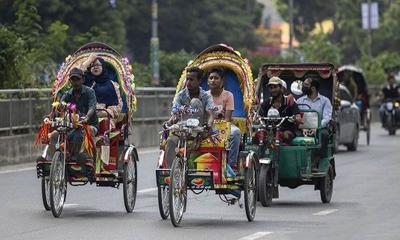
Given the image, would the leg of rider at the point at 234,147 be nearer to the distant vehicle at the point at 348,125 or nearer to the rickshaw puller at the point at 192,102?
the rickshaw puller at the point at 192,102

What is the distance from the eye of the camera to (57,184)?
1647cm

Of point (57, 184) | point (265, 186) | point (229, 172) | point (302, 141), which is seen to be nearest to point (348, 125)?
point (302, 141)

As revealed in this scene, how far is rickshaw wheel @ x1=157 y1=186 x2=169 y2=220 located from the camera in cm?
1534

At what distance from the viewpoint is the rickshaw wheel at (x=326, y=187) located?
19.1 meters

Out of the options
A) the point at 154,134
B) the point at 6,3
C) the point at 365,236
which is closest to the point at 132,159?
the point at 365,236

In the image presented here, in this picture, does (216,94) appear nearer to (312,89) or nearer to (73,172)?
(73,172)

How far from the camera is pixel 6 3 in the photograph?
50.9 m

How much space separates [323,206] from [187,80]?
368 centimetres

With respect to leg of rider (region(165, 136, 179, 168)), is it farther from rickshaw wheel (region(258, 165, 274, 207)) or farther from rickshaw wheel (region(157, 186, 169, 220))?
rickshaw wheel (region(258, 165, 274, 207))

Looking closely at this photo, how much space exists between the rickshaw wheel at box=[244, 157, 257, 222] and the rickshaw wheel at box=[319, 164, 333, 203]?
2.88 meters

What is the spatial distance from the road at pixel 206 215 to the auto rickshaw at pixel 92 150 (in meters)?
0.34

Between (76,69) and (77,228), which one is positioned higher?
(76,69)

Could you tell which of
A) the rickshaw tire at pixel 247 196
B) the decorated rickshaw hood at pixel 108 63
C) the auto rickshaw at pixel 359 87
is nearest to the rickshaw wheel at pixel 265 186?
the rickshaw tire at pixel 247 196

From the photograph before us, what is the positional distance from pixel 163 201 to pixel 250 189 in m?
1.06
